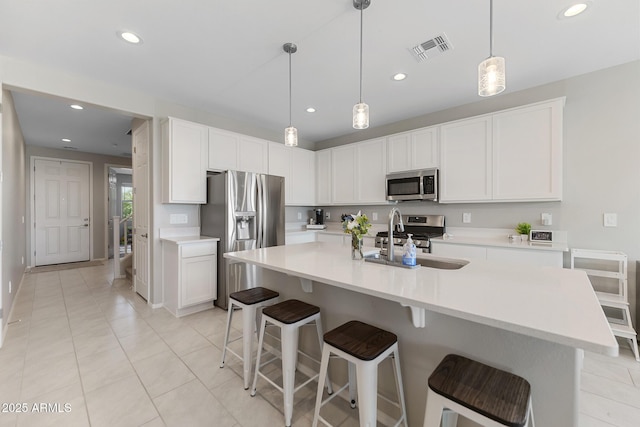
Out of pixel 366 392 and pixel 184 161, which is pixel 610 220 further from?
pixel 184 161

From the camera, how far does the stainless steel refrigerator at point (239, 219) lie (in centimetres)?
325

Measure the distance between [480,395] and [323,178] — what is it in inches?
167

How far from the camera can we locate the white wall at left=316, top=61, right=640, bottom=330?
249 cm

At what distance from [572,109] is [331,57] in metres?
2.62

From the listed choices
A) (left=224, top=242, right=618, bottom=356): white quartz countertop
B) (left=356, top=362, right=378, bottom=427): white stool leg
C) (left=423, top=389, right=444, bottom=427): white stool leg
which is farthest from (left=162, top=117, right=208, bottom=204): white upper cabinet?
(left=423, top=389, right=444, bottom=427): white stool leg

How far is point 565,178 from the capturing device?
2.79 metres

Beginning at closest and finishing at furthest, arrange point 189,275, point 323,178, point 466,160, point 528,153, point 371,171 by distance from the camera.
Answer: point 528,153
point 189,275
point 466,160
point 371,171
point 323,178

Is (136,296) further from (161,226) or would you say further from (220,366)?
(220,366)

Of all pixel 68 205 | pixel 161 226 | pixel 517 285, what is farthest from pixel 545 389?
pixel 68 205

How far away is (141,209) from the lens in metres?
3.66

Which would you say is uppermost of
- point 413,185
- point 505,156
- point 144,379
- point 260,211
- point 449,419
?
point 505,156

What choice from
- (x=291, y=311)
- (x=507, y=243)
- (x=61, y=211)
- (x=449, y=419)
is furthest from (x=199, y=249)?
(x=61, y=211)

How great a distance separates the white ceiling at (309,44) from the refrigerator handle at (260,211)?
1.09m

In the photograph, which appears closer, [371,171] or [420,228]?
[420,228]
